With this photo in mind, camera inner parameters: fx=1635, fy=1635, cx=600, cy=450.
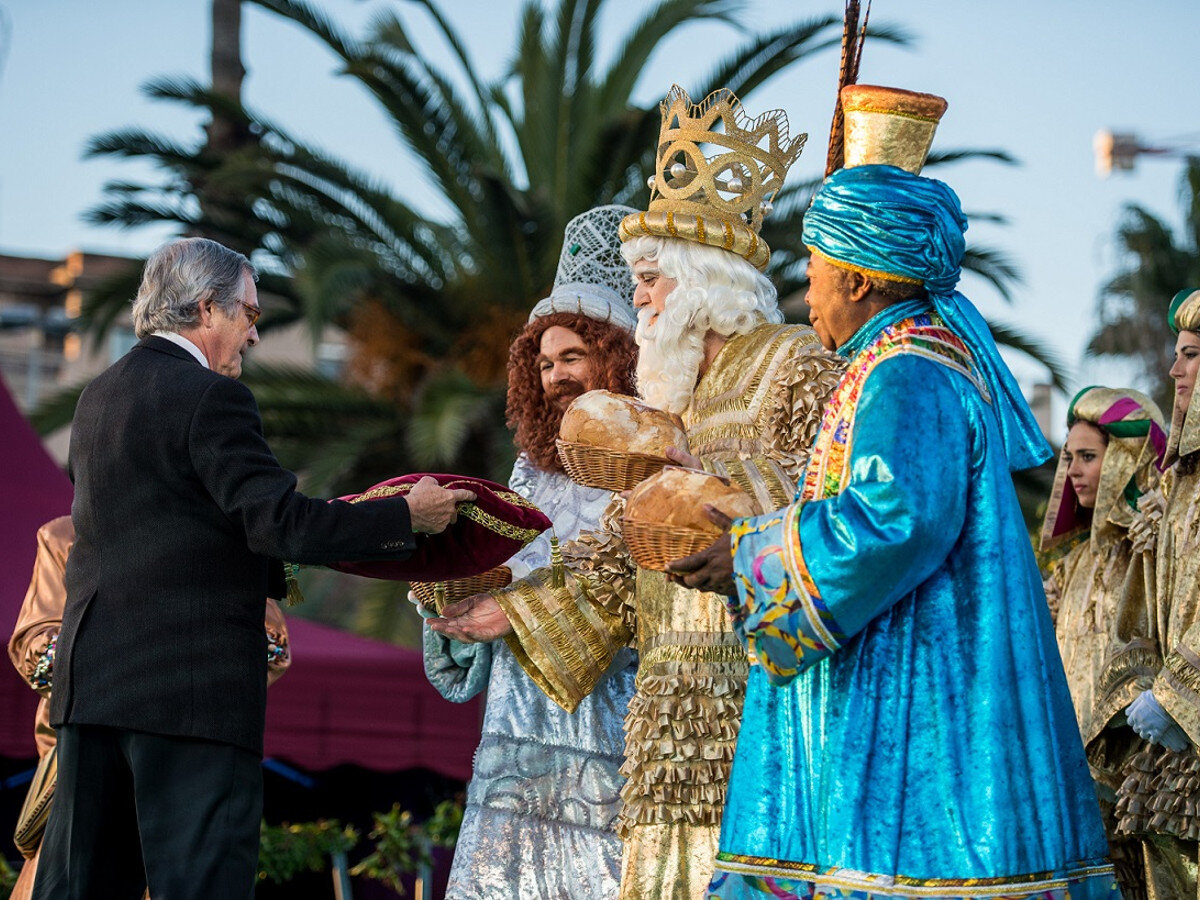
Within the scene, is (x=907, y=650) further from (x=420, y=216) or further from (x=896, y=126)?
(x=420, y=216)

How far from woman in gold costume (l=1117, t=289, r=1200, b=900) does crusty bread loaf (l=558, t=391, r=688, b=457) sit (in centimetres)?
165

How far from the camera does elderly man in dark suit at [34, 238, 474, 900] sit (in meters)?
3.63

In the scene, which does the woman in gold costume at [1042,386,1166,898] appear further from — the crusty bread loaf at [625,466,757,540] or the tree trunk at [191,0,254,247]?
the tree trunk at [191,0,254,247]

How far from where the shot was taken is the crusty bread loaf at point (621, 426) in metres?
3.87

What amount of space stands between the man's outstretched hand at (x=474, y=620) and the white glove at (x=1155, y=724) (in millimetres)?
1805

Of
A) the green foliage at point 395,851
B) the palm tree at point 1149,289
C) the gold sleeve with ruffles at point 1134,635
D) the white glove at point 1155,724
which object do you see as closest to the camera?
the white glove at point 1155,724

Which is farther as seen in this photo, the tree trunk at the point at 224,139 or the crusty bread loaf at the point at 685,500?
the tree trunk at the point at 224,139

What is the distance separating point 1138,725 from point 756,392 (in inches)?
58.2

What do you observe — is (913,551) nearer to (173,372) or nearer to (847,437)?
(847,437)

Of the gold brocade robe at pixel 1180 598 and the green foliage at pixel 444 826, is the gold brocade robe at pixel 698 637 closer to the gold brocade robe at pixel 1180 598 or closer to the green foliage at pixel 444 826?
the gold brocade robe at pixel 1180 598

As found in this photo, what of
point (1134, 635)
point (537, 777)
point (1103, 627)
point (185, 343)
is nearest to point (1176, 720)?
point (1134, 635)

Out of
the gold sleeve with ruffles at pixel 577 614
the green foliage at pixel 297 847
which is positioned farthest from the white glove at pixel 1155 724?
the green foliage at pixel 297 847

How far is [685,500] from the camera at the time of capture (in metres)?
3.32

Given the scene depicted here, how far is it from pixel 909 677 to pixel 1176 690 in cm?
172
